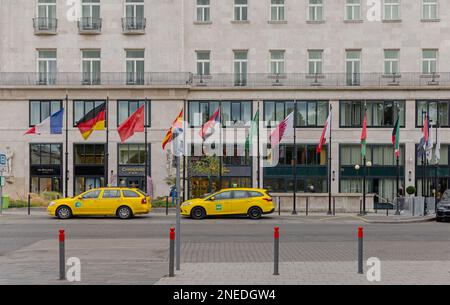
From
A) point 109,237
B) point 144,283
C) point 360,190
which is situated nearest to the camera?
point 144,283

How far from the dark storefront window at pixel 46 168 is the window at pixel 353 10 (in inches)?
991

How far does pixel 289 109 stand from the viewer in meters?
48.9

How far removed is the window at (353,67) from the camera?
49000mm

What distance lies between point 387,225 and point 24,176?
3138 centimetres

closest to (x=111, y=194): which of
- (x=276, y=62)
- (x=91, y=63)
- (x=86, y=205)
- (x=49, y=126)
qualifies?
(x=86, y=205)

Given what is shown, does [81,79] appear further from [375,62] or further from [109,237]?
[109,237]

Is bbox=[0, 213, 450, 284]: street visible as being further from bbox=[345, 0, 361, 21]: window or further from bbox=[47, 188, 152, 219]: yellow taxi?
bbox=[345, 0, 361, 21]: window

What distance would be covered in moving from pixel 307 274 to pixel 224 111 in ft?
122

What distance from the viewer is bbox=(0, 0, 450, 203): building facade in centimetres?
4856

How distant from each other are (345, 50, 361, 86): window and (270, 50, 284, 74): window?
5156 millimetres

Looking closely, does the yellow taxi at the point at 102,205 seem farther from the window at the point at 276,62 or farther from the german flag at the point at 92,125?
the window at the point at 276,62

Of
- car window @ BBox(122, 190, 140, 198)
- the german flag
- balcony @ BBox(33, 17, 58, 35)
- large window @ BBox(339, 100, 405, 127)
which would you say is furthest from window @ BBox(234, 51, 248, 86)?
car window @ BBox(122, 190, 140, 198)

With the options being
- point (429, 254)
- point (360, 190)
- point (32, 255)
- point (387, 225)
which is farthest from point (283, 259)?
point (360, 190)

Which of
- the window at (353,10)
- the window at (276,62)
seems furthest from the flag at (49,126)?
the window at (353,10)
